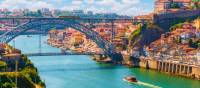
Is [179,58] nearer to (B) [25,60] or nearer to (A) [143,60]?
(A) [143,60]

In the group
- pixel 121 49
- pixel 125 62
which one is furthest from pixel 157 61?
pixel 121 49

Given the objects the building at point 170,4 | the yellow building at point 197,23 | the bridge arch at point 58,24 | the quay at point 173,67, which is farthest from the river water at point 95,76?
the building at point 170,4

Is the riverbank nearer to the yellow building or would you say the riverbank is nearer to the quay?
the quay

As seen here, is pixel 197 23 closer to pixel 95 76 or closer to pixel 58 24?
pixel 58 24

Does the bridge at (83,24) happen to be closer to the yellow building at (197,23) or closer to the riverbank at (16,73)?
the yellow building at (197,23)

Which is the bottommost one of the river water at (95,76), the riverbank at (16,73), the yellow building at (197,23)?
the river water at (95,76)

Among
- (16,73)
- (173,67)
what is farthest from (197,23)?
(16,73)
